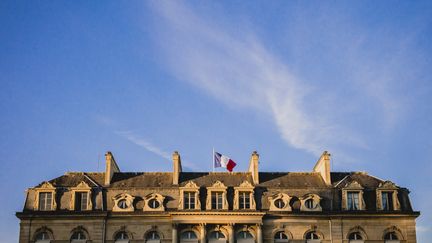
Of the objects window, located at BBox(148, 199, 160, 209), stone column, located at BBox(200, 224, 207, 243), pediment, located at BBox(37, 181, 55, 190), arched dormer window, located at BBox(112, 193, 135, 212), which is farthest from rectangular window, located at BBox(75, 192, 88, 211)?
stone column, located at BBox(200, 224, 207, 243)

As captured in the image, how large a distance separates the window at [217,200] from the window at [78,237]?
12.9m

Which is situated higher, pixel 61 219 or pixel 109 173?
pixel 109 173

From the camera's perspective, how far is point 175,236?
230 ft

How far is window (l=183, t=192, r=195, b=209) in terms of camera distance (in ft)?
235

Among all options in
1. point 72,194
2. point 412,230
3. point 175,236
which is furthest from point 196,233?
point 412,230

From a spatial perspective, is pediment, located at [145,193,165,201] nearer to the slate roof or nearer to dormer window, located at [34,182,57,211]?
the slate roof

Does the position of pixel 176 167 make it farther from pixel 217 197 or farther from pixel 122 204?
pixel 122 204

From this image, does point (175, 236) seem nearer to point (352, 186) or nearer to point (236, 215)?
point (236, 215)

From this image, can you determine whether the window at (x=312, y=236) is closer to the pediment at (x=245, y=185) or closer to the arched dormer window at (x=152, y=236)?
the pediment at (x=245, y=185)

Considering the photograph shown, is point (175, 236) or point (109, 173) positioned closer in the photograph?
point (175, 236)

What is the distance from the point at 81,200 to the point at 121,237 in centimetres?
550

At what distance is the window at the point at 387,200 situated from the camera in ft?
237

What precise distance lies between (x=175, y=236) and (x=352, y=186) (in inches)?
719

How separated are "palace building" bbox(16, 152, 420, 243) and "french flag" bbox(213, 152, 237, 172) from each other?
400 centimetres
